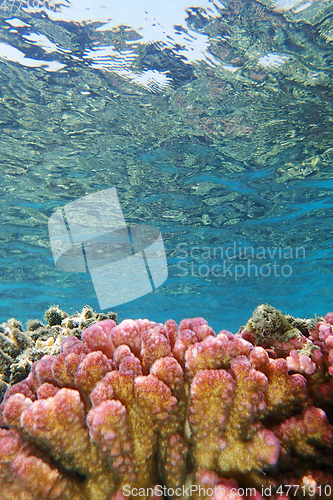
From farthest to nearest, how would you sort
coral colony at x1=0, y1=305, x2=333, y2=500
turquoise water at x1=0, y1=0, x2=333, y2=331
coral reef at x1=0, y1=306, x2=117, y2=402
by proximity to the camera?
turquoise water at x1=0, y1=0, x2=333, y2=331 → coral reef at x1=0, y1=306, x2=117, y2=402 → coral colony at x1=0, y1=305, x2=333, y2=500

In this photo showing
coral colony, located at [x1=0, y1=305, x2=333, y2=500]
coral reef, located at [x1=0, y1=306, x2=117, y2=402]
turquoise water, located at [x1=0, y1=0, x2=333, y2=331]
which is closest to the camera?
coral colony, located at [x1=0, y1=305, x2=333, y2=500]

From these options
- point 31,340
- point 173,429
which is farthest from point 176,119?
point 173,429

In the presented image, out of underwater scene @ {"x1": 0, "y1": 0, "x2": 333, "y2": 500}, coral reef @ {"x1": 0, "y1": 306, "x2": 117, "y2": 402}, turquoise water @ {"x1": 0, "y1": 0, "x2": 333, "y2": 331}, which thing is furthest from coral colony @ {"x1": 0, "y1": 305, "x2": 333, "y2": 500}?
turquoise water @ {"x1": 0, "y1": 0, "x2": 333, "y2": 331}

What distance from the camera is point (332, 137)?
34.2 feet

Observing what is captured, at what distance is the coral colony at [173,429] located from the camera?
169 cm

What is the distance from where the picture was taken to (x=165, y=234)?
674 inches

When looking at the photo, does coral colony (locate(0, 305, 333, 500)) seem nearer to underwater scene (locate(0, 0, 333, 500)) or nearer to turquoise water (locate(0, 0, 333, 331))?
underwater scene (locate(0, 0, 333, 500))

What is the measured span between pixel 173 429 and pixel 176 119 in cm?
968

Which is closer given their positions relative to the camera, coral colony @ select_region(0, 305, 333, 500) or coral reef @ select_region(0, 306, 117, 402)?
coral colony @ select_region(0, 305, 333, 500)

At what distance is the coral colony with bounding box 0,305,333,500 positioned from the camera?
1.69 m

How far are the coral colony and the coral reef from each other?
117 centimetres

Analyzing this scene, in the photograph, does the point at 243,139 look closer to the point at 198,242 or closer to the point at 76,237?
the point at 198,242

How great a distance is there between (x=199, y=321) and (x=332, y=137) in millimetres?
11208

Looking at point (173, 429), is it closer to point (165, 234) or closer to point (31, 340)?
point (31, 340)
